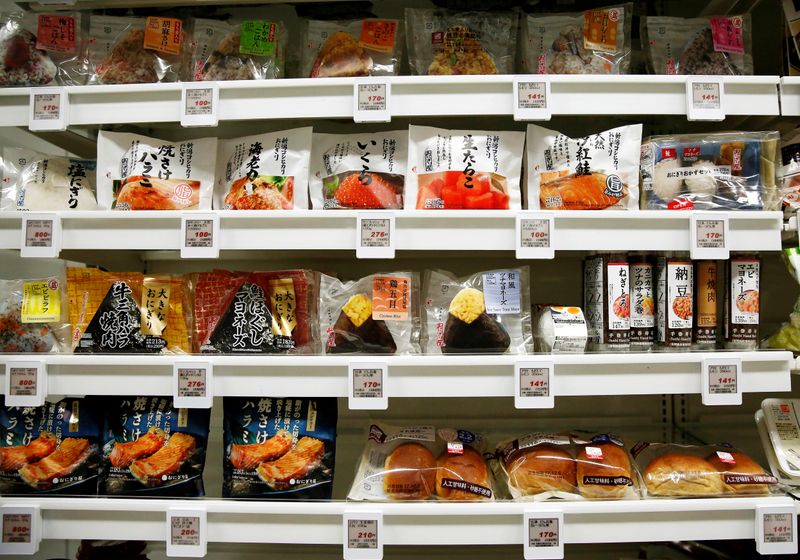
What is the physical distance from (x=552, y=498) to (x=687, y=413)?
752 mm

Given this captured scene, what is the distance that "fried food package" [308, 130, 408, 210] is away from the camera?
1.43 m

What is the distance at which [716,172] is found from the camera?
1.36 m

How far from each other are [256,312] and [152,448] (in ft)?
1.52

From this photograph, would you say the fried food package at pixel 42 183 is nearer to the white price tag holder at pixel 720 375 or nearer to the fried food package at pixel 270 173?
the fried food package at pixel 270 173

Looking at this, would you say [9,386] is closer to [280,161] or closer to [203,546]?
[203,546]

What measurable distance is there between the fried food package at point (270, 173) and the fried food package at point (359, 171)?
0.24 ft

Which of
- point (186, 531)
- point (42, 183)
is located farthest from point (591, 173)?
point (42, 183)

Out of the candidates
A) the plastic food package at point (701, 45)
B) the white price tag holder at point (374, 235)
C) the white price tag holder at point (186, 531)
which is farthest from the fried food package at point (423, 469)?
the plastic food package at point (701, 45)

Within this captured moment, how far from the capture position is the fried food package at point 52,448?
1340mm

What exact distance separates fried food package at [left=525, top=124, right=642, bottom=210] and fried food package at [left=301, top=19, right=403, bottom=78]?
473mm

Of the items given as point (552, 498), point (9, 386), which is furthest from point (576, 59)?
point (9, 386)

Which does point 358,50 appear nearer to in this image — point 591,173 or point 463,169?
point 463,169

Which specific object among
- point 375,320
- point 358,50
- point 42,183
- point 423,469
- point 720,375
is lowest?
point 423,469

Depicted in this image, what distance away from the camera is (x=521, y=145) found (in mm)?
1430
